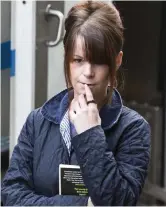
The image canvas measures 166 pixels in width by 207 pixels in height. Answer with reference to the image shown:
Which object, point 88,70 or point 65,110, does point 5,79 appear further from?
point 88,70

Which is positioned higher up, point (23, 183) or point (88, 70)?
point (88, 70)

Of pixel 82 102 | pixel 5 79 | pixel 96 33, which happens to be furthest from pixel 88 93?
pixel 5 79

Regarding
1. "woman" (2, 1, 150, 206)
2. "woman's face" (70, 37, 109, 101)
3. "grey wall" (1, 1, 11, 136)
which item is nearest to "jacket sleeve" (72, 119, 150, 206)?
"woman" (2, 1, 150, 206)

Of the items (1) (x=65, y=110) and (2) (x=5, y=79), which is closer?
(1) (x=65, y=110)

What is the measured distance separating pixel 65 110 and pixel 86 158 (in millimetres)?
231

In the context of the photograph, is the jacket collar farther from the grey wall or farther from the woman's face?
the grey wall

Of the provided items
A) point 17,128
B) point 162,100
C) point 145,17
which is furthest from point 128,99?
point 17,128

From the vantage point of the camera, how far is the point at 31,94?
227cm

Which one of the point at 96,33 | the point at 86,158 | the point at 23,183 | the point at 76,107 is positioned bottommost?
the point at 23,183

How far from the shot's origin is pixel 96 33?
47.9 inches

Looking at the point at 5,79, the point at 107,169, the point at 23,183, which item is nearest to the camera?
the point at 107,169

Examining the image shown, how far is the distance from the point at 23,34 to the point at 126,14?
1604mm

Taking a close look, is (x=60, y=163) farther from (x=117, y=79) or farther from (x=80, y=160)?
(x=117, y=79)

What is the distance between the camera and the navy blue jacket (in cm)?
120
